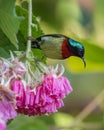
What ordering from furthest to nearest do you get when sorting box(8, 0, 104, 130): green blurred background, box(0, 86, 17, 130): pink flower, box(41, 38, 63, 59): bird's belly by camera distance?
box(8, 0, 104, 130): green blurred background
box(41, 38, 63, 59): bird's belly
box(0, 86, 17, 130): pink flower

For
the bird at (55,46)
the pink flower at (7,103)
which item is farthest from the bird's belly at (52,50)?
the pink flower at (7,103)

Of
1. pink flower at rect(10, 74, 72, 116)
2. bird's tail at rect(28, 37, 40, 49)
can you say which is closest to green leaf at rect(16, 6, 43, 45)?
bird's tail at rect(28, 37, 40, 49)

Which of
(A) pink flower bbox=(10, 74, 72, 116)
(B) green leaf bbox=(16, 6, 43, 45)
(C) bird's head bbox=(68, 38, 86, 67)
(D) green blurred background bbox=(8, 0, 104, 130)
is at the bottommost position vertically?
(D) green blurred background bbox=(8, 0, 104, 130)

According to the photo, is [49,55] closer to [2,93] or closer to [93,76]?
[2,93]

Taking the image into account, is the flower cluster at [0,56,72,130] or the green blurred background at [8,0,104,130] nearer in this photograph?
the flower cluster at [0,56,72,130]

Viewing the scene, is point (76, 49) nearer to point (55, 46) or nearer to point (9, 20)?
point (55, 46)

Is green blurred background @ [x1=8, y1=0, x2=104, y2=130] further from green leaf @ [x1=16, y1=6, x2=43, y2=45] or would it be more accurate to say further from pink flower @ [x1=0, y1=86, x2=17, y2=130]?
pink flower @ [x1=0, y1=86, x2=17, y2=130]

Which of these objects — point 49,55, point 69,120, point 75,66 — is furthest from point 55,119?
point 49,55
